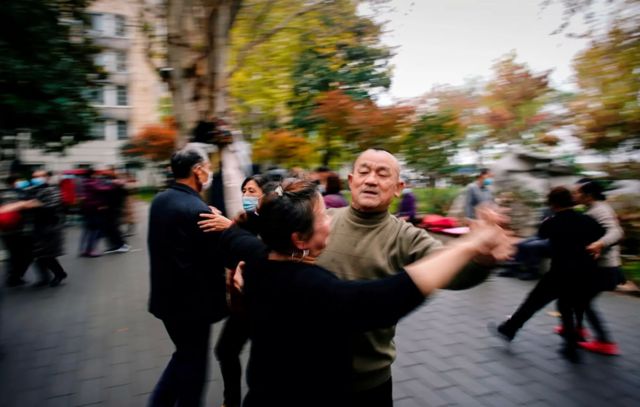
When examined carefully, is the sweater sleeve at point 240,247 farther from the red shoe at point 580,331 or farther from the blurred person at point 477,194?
the blurred person at point 477,194

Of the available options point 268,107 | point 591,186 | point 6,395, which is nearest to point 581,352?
point 591,186

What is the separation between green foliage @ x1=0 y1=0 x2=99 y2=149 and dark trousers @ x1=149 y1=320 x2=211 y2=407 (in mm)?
8363

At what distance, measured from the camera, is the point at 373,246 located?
6.59 ft

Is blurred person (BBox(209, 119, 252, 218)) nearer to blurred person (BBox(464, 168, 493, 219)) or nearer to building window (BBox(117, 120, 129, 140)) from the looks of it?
blurred person (BBox(464, 168, 493, 219))

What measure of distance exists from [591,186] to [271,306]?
4495 mm

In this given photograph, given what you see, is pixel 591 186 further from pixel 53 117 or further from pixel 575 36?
pixel 53 117

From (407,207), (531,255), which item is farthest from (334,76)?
(531,255)

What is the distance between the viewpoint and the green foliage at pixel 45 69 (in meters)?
8.61

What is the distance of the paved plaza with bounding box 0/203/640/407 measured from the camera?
139 inches

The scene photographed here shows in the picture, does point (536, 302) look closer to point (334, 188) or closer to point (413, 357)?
point (413, 357)

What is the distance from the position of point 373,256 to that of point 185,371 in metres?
1.57

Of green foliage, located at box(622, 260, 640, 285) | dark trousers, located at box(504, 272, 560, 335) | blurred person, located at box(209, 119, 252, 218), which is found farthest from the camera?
green foliage, located at box(622, 260, 640, 285)

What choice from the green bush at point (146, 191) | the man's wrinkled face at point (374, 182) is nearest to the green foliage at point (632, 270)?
the man's wrinkled face at point (374, 182)

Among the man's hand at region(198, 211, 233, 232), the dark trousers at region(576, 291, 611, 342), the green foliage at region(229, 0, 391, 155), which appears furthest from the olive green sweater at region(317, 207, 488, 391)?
the green foliage at region(229, 0, 391, 155)
